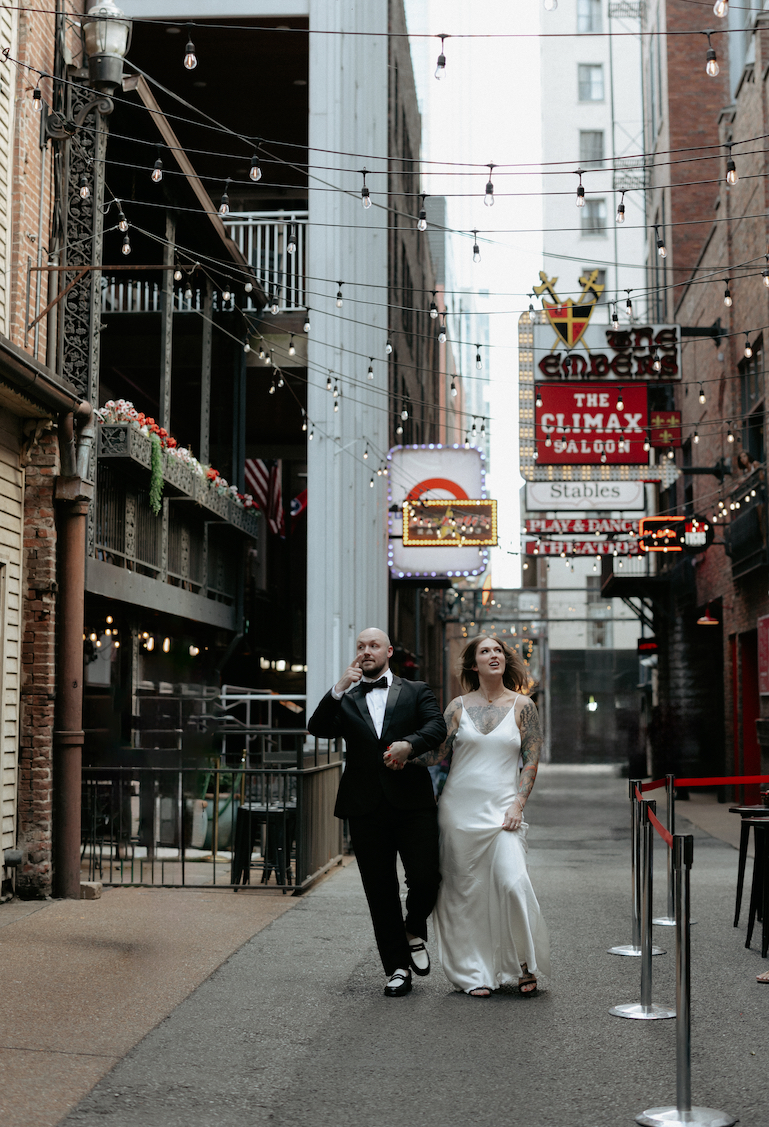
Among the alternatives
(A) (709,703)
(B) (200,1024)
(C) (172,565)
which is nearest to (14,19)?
(C) (172,565)

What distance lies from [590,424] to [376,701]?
1591 centimetres

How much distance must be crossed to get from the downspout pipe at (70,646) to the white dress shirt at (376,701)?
421 cm

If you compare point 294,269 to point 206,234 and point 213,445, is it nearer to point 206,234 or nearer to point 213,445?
point 206,234

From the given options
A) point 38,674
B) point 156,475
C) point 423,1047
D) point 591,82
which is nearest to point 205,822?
point 38,674

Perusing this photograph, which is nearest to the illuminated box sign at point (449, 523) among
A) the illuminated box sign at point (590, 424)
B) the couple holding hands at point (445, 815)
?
the illuminated box sign at point (590, 424)

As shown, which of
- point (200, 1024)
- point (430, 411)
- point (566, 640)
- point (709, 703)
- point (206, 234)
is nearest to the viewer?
point (200, 1024)

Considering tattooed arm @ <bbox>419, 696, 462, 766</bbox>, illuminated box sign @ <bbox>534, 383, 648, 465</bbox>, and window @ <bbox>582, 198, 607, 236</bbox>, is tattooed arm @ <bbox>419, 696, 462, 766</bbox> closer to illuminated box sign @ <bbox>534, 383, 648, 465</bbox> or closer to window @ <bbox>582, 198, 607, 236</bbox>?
illuminated box sign @ <bbox>534, 383, 648, 465</bbox>

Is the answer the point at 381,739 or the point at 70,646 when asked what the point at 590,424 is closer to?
the point at 70,646

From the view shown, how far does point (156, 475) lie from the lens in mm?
14086

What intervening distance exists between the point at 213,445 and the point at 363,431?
4447mm

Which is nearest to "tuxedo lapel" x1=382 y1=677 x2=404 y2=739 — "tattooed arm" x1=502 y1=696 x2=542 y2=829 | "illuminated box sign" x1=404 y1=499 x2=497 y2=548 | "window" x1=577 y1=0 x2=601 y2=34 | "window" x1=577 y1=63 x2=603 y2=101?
"tattooed arm" x1=502 y1=696 x2=542 y2=829

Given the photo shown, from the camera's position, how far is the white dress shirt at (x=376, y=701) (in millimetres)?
6809

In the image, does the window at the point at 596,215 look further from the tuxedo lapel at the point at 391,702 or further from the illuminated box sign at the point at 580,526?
the tuxedo lapel at the point at 391,702

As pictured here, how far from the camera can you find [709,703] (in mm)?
29578
